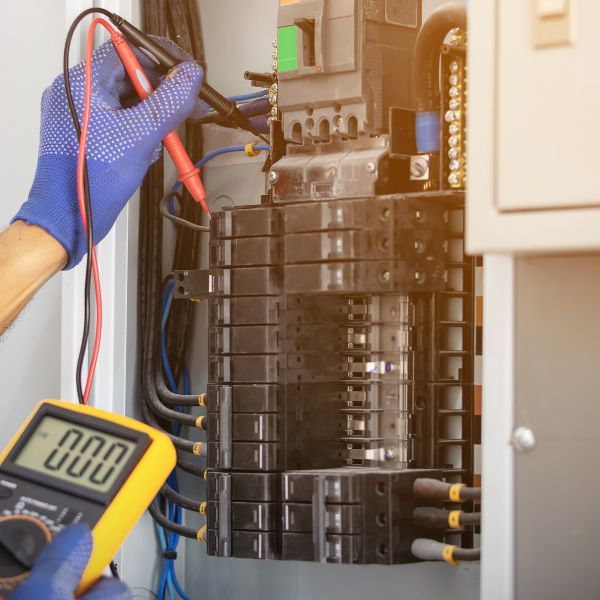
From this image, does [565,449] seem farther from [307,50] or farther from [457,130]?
[307,50]

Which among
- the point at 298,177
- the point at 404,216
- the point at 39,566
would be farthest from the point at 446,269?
the point at 39,566

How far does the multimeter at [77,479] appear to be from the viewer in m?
1.04

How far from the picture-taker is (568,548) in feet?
3.19

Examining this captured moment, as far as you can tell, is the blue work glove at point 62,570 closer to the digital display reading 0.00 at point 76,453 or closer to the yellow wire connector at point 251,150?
the digital display reading 0.00 at point 76,453

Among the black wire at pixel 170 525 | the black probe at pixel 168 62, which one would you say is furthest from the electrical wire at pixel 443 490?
the black probe at pixel 168 62

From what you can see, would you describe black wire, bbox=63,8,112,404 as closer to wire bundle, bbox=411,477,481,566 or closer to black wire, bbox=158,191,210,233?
black wire, bbox=158,191,210,233

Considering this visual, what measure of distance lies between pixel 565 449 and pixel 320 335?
0.44 metres

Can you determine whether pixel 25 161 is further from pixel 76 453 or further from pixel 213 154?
pixel 76 453

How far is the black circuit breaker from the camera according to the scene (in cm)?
123

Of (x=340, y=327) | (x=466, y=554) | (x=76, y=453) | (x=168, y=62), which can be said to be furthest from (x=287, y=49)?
(x=466, y=554)

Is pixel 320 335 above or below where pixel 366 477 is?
above

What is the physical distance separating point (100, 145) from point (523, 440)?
773mm

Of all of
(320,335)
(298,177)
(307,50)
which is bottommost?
(320,335)

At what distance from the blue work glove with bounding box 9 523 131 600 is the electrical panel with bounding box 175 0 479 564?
1.17 ft
